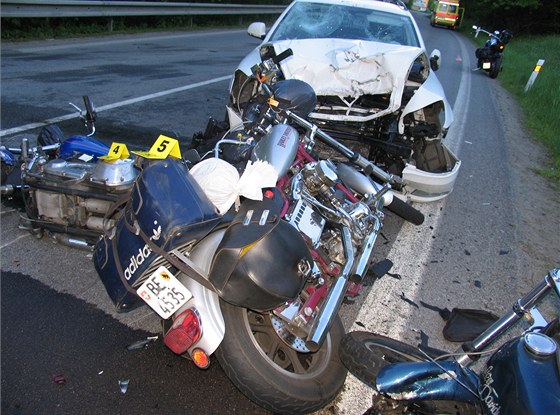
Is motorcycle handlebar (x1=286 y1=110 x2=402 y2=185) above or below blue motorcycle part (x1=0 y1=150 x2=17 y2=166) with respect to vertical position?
above

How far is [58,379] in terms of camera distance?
249cm

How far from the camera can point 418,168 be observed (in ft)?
16.8

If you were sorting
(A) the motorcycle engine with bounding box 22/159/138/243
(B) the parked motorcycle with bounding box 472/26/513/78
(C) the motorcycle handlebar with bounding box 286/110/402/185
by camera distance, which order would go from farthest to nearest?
(B) the parked motorcycle with bounding box 472/26/513/78 → (C) the motorcycle handlebar with bounding box 286/110/402/185 → (A) the motorcycle engine with bounding box 22/159/138/243

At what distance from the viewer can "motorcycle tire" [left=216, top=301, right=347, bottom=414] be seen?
7.33ft

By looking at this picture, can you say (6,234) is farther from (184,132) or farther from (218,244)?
(184,132)

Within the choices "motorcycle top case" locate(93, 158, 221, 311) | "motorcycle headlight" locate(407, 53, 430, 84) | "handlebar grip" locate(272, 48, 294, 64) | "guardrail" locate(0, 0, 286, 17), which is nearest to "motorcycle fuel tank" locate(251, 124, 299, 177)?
"motorcycle top case" locate(93, 158, 221, 311)

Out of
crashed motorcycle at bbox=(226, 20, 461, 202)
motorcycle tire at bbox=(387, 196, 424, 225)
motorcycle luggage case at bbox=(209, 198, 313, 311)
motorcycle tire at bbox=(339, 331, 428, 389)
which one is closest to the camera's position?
motorcycle luggage case at bbox=(209, 198, 313, 311)

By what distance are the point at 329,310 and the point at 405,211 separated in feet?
7.47

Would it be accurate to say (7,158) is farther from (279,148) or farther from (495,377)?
(495,377)

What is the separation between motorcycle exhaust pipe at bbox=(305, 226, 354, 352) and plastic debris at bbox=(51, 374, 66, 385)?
1226 millimetres

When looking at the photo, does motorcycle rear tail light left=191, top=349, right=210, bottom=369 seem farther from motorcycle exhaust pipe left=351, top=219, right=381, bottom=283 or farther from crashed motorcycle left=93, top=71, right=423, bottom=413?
motorcycle exhaust pipe left=351, top=219, right=381, bottom=283

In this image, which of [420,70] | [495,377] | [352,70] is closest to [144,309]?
[495,377]

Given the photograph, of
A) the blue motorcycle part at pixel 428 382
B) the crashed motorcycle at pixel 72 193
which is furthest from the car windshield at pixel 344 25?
the blue motorcycle part at pixel 428 382

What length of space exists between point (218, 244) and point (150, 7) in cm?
1583
